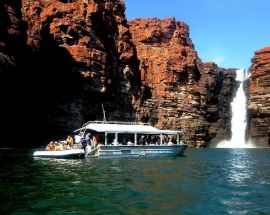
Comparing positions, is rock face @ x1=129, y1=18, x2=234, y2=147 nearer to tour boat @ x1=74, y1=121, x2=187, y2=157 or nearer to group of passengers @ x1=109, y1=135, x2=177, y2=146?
group of passengers @ x1=109, y1=135, x2=177, y2=146

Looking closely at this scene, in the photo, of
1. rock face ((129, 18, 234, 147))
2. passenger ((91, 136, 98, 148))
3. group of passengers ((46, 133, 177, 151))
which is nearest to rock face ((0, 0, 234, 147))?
rock face ((129, 18, 234, 147))

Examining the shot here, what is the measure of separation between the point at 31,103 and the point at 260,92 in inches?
3861

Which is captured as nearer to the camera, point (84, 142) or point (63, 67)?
point (84, 142)

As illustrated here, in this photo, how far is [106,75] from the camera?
103 meters

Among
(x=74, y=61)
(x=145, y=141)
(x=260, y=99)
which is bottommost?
(x=145, y=141)

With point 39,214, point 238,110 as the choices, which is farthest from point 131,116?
point 39,214

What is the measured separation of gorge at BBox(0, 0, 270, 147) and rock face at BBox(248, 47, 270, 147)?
0.36 metres

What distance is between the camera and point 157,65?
150 m

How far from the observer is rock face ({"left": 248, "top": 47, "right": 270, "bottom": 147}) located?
151000mm

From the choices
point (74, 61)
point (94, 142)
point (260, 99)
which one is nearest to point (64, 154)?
point (94, 142)

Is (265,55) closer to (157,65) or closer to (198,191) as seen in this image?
(157,65)

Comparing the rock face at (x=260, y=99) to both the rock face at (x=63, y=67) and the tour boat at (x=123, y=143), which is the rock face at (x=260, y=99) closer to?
the rock face at (x=63, y=67)

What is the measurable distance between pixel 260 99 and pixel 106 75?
74575mm

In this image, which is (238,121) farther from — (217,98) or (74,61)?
(74,61)
